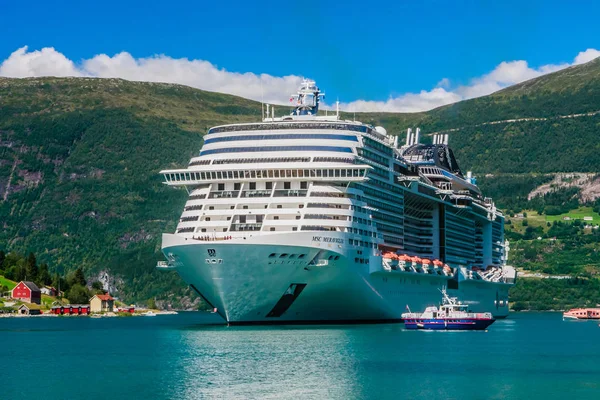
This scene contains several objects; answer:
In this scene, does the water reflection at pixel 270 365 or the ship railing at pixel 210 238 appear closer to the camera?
the water reflection at pixel 270 365

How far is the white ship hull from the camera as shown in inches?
3686

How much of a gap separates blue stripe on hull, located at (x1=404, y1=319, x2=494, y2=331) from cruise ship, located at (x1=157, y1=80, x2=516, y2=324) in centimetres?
392

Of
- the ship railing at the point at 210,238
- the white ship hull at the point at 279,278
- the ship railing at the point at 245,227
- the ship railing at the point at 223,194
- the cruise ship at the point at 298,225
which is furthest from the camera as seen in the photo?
the ship railing at the point at 223,194

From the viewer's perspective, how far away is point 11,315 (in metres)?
195

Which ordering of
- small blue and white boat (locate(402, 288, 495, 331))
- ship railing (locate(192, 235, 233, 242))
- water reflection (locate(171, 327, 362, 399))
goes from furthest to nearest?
1. small blue and white boat (locate(402, 288, 495, 331))
2. ship railing (locate(192, 235, 233, 242))
3. water reflection (locate(171, 327, 362, 399))

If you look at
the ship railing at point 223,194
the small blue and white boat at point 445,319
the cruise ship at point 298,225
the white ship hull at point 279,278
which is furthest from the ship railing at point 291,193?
the small blue and white boat at point 445,319

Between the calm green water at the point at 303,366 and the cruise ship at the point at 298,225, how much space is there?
357 centimetres

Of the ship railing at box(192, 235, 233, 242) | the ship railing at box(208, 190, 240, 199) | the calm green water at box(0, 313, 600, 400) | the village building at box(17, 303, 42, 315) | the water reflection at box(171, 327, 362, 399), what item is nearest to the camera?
the water reflection at box(171, 327, 362, 399)

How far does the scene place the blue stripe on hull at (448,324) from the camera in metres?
109

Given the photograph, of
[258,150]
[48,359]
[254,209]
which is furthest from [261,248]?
[48,359]

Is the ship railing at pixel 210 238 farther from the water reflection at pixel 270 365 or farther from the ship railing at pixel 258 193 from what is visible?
the water reflection at pixel 270 365

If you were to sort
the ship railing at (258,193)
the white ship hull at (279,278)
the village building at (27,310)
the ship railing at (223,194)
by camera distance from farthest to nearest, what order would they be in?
the village building at (27,310)
the ship railing at (223,194)
the ship railing at (258,193)
the white ship hull at (279,278)

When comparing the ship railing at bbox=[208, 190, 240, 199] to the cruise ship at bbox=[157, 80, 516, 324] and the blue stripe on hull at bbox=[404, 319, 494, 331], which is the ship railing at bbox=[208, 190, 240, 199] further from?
the blue stripe on hull at bbox=[404, 319, 494, 331]

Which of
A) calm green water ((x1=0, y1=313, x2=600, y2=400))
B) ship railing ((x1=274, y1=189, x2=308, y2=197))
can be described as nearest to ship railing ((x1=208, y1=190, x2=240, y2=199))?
ship railing ((x1=274, y1=189, x2=308, y2=197))
